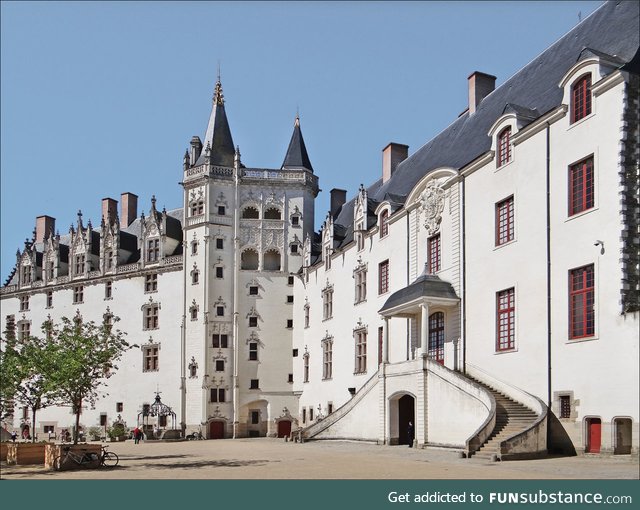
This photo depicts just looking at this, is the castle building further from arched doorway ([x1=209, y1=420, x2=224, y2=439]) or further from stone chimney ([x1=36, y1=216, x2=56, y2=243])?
stone chimney ([x1=36, y1=216, x2=56, y2=243])

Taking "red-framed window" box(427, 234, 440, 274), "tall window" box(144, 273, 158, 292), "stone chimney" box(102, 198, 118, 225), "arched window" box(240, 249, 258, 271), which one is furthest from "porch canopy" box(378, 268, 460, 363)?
"stone chimney" box(102, 198, 118, 225)

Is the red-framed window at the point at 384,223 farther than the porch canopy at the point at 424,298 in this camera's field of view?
Yes

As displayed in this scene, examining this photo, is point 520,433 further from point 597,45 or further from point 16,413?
point 16,413

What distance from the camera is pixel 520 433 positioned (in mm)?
21125

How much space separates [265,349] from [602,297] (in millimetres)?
26911

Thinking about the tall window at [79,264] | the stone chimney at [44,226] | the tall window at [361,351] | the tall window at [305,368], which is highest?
the stone chimney at [44,226]

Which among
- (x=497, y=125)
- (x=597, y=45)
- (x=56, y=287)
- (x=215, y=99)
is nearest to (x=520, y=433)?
(x=497, y=125)

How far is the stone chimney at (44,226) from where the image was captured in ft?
195

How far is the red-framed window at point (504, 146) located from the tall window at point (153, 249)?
2712cm

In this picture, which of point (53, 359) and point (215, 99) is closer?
point (53, 359)

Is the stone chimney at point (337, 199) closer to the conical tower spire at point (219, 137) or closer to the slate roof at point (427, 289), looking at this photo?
the conical tower spire at point (219, 137)

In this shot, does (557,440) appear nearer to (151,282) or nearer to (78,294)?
(151,282)

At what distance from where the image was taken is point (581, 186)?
22.5 m

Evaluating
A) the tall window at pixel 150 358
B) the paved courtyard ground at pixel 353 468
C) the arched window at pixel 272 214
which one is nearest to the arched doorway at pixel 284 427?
the tall window at pixel 150 358
